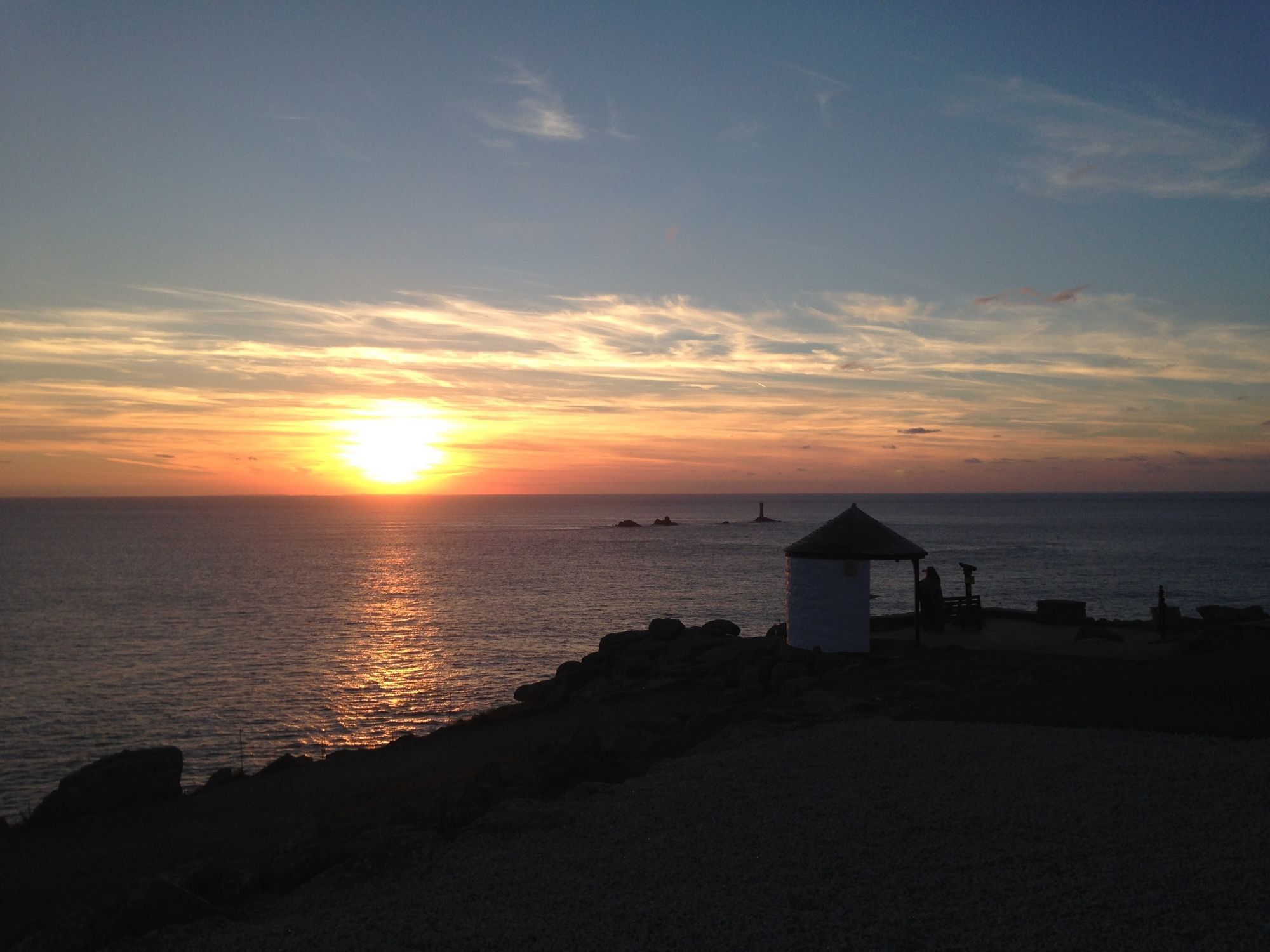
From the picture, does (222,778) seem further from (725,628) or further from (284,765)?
(725,628)

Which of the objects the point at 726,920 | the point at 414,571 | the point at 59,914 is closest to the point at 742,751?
the point at 726,920

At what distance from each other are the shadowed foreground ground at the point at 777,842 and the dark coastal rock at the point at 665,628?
1225 centimetres

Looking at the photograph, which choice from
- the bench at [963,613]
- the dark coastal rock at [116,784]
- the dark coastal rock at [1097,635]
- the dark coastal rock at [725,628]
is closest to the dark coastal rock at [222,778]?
the dark coastal rock at [116,784]

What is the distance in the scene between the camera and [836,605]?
73.7ft

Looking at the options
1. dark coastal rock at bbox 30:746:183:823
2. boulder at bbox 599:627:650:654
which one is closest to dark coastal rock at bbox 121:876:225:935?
dark coastal rock at bbox 30:746:183:823

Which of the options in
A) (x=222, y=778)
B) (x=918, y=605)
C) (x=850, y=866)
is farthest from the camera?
(x=918, y=605)

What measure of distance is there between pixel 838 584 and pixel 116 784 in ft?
→ 52.3

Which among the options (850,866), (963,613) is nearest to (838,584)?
(963,613)

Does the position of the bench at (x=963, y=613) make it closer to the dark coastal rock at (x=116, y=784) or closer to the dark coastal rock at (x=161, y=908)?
the dark coastal rock at (x=116, y=784)

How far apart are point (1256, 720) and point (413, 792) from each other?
12854mm

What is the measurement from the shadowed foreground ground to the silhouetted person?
825cm

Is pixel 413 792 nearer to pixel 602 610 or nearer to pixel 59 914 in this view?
pixel 59 914

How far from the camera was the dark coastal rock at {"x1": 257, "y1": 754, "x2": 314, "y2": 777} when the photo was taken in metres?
20.4

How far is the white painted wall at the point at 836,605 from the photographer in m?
22.4
